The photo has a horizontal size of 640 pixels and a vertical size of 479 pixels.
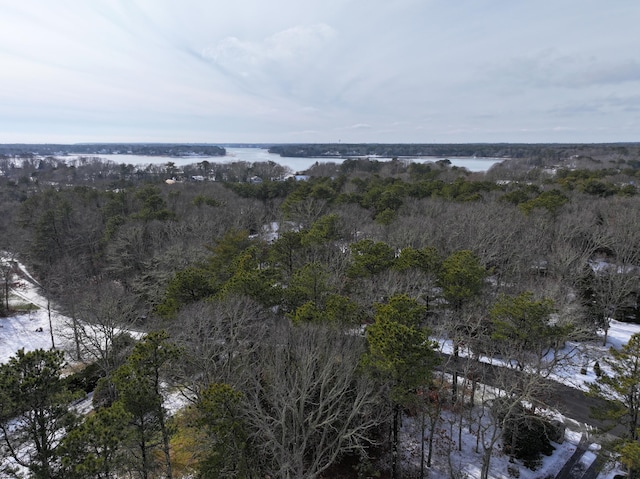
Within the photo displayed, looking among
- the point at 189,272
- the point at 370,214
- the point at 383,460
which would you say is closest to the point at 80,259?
the point at 189,272

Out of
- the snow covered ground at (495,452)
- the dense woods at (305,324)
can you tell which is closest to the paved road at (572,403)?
the snow covered ground at (495,452)

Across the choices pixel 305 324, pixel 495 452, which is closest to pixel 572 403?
pixel 495 452

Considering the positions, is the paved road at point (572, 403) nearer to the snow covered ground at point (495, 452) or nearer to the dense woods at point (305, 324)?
the snow covered ground at point (495, 452)

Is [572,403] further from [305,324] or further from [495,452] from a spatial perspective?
[305,324]

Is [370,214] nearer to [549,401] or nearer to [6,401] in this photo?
[549,401]

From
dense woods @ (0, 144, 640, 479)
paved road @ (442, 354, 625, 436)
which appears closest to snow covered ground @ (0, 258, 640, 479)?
dense woods @ (0, 144, 640, 479)

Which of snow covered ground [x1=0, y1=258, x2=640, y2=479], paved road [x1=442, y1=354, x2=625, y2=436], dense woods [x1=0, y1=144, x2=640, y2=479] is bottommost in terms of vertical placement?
snow covered ground [x1=0, y1=258, x2=640, y2=479]

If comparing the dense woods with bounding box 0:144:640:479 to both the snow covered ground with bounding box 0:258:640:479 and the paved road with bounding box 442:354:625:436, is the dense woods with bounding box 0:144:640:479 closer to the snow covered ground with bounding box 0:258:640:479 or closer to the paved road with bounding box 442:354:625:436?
the snow covered ground with bounding box 0:258:640:479

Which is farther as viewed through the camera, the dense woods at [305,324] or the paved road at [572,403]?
the paved road at [572,403]

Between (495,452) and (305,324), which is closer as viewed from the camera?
(305,324)

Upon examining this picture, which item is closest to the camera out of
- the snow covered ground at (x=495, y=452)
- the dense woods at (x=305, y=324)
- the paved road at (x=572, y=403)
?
the dense woods at (x=305, y=324)
